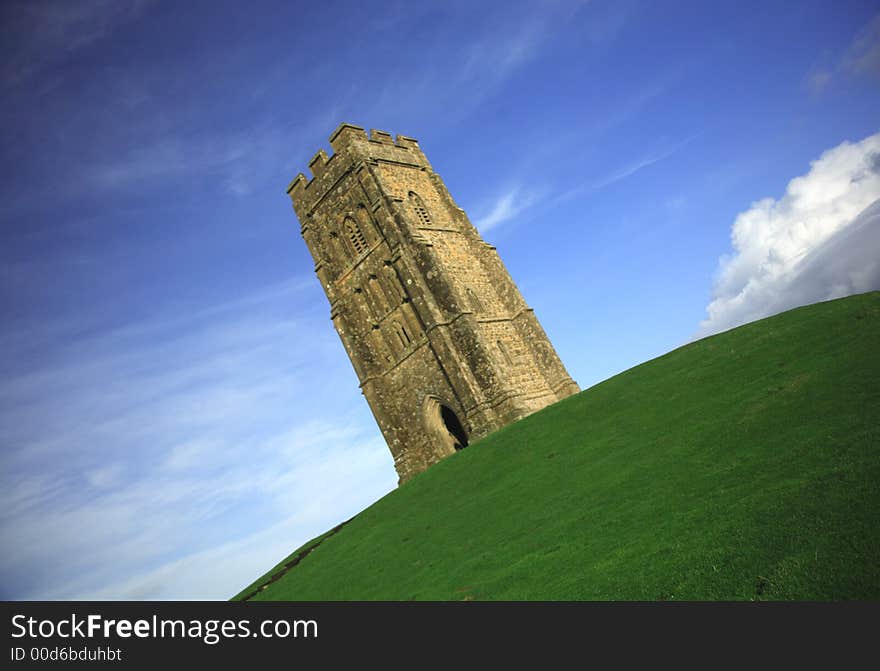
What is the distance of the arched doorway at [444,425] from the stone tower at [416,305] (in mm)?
56

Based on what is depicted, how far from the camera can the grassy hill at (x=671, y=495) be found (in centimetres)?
859

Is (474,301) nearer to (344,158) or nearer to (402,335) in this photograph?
(402,335)

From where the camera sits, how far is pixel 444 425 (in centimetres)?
3203

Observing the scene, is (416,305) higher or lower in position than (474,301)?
higher

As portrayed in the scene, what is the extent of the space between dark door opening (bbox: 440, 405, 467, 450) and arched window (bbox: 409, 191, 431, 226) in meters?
10.6

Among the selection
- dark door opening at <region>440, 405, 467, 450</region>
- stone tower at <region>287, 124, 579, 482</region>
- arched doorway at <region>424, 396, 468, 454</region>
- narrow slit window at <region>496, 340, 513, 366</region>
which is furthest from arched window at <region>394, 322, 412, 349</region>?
narrow slit window at <region>496, 340, 513, 366</region>

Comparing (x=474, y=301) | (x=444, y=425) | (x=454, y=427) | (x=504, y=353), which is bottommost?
(x=454, y=427)

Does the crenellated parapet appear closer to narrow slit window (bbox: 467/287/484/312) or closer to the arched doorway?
narrow slit window (bbox: 467/287/484/312)

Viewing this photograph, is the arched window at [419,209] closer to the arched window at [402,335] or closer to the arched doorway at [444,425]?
the arched window at [402,335]

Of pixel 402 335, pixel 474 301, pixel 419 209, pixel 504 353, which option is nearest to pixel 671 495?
pixel 504 353

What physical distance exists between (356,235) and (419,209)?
4029 mm

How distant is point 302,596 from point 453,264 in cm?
1949

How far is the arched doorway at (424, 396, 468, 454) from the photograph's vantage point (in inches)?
1245

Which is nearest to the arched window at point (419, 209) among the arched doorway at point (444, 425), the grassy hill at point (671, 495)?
the arched doorway at point (444, 425)
